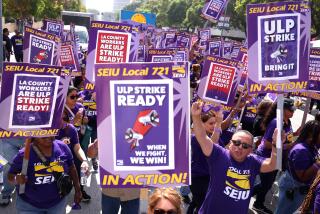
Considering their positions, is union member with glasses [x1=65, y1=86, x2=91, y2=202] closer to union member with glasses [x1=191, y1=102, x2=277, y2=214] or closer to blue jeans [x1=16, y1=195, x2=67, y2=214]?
blue jeans [x1=16, y1=195, x2=67, y2=214]

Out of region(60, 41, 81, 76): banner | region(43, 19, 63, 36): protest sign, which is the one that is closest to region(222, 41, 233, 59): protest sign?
region(43, 19, 63, 36): protest sign

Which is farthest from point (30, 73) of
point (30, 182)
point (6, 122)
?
point (30, 182)

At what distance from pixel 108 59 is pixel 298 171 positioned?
3371 mm

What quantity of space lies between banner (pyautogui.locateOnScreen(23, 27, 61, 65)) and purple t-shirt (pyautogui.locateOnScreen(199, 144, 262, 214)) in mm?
4246

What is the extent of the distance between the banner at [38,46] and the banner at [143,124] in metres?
4.24

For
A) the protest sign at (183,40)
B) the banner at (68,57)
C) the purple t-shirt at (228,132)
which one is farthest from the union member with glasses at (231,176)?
the protest sign at (183,40)

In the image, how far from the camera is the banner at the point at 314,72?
24.1 ft

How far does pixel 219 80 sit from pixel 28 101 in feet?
10.7

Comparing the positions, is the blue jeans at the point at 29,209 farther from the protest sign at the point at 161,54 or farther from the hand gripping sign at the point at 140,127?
the protest sign at the point at 161,54

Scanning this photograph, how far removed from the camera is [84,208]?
650 centimetres

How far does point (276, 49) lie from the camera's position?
4.76 metres

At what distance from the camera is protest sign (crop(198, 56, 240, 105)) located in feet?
22.3

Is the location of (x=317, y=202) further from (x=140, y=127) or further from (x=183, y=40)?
(x=183, y=40)

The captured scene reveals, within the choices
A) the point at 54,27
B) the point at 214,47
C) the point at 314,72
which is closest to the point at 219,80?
the point at 314,72
